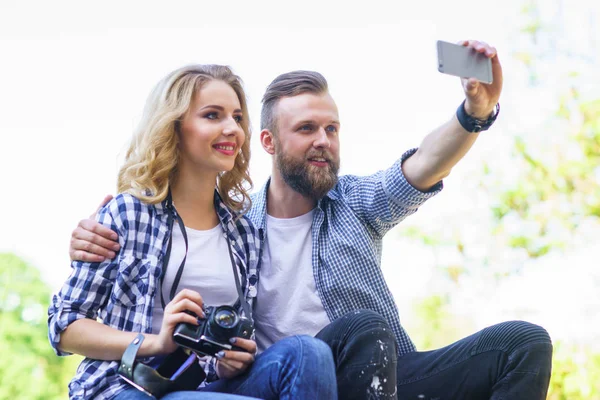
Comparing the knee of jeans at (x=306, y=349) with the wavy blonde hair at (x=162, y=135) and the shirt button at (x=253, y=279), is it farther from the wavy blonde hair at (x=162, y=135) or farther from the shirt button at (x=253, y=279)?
the wavy blonde hair at (x=162, y=135)

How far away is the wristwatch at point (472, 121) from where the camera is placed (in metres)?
2.10

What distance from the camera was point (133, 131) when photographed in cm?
212

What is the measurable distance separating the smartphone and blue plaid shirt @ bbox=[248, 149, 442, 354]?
409mm

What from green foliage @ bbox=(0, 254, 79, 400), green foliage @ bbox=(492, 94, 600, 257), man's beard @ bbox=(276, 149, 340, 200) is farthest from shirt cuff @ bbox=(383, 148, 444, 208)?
green foliage @ bbox=(0, 254, 79, 400)

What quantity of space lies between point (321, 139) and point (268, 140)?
10.8 inches

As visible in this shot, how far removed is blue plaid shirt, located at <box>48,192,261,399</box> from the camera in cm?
174

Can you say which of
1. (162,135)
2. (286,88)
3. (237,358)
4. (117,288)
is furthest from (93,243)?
(286,88)

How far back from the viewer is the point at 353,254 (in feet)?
7.28

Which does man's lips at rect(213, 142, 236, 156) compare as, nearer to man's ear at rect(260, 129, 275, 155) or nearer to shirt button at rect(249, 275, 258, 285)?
shirt button at rect(249, 275, 258, 285)

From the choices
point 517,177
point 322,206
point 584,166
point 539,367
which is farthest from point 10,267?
point 539,367

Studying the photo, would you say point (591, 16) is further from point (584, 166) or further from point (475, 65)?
point (475, 65)

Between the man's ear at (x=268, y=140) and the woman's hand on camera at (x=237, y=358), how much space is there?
3.21 ft

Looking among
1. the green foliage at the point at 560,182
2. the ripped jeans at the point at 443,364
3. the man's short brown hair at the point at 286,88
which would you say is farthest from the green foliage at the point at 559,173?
the ripped jeans at the point at 443,364

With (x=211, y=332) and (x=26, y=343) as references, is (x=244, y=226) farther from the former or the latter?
(x=26, y=343)
